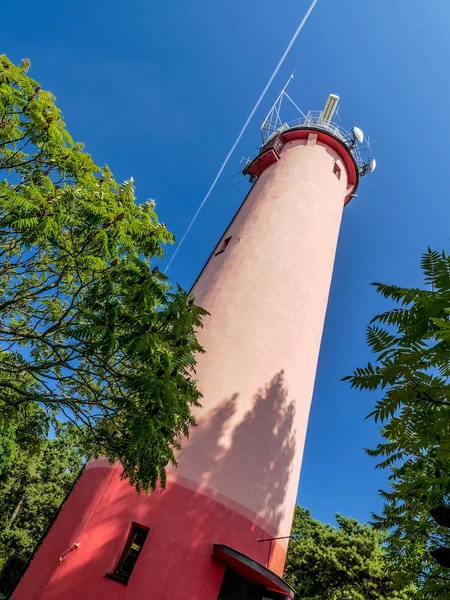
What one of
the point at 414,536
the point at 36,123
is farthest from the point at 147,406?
the point at 414,536

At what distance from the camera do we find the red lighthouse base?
6.84m

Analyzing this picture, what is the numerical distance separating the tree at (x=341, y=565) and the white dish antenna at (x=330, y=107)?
20.3 meters

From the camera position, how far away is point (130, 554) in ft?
23.5

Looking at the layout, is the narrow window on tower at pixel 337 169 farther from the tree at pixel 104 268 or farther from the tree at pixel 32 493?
the tree at pixel 32 493

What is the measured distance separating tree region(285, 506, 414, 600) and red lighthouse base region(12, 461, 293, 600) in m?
13.4

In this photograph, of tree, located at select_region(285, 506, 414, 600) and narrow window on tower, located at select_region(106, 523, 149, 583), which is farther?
tree, located at select_region(285, 506, 414, 600)

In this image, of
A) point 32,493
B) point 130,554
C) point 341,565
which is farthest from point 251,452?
point 32,493

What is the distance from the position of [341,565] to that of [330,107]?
2362 cm

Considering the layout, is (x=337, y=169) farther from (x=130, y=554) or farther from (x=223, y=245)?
(x=130, y=554)

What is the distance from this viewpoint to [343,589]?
19.0m

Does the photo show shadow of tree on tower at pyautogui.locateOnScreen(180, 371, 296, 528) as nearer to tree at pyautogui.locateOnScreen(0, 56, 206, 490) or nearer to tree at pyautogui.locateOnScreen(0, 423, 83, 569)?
tree at pyautogui.locateOnScreen(0, 56, 206, 490)

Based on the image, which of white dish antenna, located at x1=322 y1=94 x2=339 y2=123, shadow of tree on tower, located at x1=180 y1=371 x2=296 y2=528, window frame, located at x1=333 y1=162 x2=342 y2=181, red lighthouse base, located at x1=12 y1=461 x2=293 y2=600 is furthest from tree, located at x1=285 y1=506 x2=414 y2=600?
white dish antenna, located at x1=322 y1=94 x2=339 y2=123

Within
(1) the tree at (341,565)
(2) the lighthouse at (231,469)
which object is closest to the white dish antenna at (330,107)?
(2) the lighthouse at (231,469)

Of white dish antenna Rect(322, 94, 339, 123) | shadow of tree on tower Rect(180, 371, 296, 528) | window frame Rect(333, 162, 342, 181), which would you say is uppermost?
white dish antenna Rect(322, 94, 339, 123)
